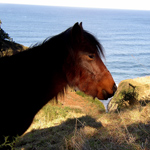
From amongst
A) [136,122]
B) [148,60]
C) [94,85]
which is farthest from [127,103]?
[148,60]

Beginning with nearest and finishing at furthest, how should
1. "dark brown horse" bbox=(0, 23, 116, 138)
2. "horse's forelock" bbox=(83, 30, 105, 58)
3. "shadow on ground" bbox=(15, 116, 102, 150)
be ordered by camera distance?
"dark brown horse" bbox=(0, 23, 116, 138), "horse's forelock" bbox=(83, 30, 105, 58), "shadow on ground" bbox=(15, 116, 102, 150)

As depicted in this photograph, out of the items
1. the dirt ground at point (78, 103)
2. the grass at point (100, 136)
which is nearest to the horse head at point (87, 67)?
the grass at point (100, 136)

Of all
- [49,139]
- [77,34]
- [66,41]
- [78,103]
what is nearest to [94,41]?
[77,34]

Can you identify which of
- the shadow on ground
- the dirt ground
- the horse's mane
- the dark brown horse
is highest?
the horse's mane

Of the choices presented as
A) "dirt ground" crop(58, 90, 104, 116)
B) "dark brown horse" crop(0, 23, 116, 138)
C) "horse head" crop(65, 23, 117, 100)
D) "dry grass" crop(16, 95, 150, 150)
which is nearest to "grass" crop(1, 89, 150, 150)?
"dry grass" crop(16, 95, 150, 150)

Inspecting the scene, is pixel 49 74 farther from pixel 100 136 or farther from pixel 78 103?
pixel 78 103

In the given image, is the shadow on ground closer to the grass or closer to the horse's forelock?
the grass

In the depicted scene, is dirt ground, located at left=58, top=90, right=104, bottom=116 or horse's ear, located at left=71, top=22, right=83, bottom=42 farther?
dirt ground, located at left=58, top=90, right=104, bottom=116

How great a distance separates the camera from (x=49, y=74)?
2582 mm

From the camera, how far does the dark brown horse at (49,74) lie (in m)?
2.40

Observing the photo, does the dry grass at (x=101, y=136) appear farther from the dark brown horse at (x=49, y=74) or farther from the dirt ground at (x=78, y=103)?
the dirt ground at (x=78, y=103)

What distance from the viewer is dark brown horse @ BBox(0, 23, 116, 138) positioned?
94.6 inches

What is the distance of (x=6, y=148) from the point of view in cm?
249

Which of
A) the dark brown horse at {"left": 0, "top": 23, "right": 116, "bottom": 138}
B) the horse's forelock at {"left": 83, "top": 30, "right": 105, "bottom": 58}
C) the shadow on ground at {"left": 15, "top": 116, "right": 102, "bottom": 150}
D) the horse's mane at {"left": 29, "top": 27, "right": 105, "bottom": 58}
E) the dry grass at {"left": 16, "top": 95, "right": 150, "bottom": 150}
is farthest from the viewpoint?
the shadow on ground at {"left": 15, "top": 116, "right": 102, "bottom": 150}
